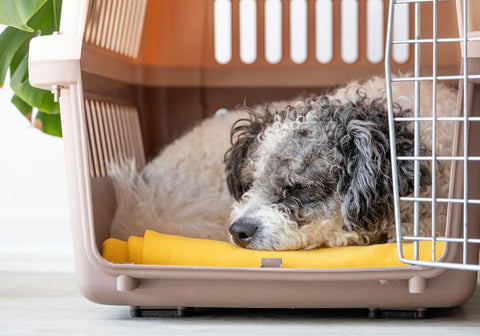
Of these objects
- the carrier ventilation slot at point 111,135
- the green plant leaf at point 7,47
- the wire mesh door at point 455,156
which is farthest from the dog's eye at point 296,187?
Result: the green plant leaf at point 7,47

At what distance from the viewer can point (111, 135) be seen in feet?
6.35

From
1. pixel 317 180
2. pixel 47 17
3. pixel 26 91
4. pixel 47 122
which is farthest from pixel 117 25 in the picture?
pixel 317 180

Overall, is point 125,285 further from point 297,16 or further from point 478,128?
point 297,16

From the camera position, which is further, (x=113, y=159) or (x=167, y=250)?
(x=113, y=159)

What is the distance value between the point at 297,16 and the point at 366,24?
244mm

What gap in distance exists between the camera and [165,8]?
98.3 inches

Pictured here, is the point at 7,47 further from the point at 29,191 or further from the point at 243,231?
the point at 243,231

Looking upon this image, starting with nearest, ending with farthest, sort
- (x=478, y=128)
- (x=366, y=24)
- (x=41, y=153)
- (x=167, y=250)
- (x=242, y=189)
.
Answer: (x=478, y=128) < (x=167, y=250) < (x=242, y=189) < (x=366, y=24) < (x=41, y=153)

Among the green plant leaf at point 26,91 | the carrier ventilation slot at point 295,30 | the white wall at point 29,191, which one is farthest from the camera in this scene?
the white wall at point 29,191

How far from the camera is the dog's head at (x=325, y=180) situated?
155 centimetres

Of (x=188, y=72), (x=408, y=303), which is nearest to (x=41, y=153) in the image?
(x=188, y=72)

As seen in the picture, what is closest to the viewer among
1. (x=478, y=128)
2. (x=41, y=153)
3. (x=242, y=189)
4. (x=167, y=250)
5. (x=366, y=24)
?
(x=478, y=128)

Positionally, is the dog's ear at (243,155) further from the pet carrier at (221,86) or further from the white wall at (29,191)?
the white wall at (29,191)

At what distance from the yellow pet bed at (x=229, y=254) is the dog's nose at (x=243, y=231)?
5 centimetres
